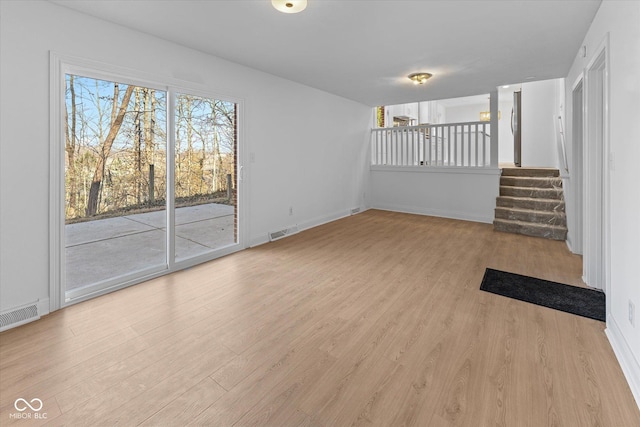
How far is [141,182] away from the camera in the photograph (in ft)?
10.9

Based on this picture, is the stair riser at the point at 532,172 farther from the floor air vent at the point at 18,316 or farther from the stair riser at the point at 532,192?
the floor air vent at the point at 18,316

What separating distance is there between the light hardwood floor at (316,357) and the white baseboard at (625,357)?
6cm

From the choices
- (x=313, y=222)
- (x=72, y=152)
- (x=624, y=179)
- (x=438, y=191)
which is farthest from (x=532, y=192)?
(x=72, y=152)

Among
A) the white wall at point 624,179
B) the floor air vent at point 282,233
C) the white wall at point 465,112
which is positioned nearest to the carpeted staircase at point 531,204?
the white wall at point 624,179

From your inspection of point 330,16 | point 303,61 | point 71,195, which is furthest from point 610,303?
point 71,195

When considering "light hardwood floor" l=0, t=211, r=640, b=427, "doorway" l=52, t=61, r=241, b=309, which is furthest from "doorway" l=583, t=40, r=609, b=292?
"doorway" l=52, t=61, r=241, b=309

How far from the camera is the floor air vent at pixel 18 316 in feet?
7.76

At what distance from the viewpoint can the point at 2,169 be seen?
7.66 ft

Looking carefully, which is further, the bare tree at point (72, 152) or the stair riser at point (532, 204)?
the stair riser at point (532, 204)

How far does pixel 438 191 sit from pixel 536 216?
6.23ft

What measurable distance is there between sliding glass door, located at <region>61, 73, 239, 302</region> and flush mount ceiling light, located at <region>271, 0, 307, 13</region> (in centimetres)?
161

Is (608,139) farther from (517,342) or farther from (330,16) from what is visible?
(330,16)

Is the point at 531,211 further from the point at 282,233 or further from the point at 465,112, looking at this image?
the point at 465,112

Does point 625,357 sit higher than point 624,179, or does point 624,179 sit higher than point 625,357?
point 624,179
